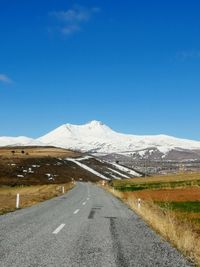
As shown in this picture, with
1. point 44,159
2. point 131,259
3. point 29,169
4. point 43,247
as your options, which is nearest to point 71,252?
point 43,247

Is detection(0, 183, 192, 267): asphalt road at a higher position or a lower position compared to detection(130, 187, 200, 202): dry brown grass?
higher

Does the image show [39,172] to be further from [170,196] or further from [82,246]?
[82,246]

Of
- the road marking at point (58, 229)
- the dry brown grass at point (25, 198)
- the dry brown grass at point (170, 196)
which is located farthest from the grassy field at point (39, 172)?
the road marking at point (58, 229)

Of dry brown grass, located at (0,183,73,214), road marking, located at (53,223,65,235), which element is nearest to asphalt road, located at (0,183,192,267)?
road marking, located at (53,223,65,235)

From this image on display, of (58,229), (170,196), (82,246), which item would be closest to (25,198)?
(170,196)

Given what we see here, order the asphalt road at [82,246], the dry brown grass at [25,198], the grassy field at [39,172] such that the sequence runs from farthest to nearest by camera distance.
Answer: the grassy field at [39,172] < the dry brown grass at [25,198] < the asphalt road at [82,246]

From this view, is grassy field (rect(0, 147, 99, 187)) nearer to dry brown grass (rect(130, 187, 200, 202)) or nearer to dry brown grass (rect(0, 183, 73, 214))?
dry brown grass (rect(0, 183, 73, 214))

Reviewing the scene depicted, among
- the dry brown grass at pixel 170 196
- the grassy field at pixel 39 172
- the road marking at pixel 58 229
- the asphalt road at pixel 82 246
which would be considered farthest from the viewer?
the grassy field at pixel 39 172

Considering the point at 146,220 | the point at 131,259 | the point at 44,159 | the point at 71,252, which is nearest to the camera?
the point at 131,259

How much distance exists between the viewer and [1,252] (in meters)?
11.0

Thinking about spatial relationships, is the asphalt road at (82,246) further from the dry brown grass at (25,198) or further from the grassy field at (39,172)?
the grassy field at (39,172)

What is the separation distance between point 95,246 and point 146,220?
32.6 ft

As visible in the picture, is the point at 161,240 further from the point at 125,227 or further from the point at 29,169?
the point at 29,169

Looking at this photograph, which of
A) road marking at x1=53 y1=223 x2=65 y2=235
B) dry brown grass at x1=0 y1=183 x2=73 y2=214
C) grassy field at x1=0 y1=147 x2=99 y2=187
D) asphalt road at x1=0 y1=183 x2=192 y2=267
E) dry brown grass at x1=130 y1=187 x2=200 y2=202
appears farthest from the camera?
grassy field at x1=0 y1=147 x2=99 y2=187
